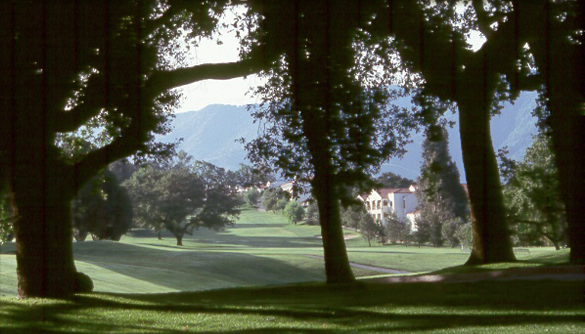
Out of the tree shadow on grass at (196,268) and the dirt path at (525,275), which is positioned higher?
the dirt path at (525,275)

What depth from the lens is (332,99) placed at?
1452 cm

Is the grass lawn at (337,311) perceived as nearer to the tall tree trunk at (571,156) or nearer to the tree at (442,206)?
the tall tree trunk at (571,156)

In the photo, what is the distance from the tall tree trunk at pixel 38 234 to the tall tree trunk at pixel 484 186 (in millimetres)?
11749

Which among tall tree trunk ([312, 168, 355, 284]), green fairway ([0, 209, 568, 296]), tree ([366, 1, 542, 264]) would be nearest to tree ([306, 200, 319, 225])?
green fairway ([0, 209, 568, 296])

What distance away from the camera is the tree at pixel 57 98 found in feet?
46.3

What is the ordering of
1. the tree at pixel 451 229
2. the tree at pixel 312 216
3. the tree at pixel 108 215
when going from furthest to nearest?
the tree at pixel 312 216 < the tree at pixel 451 229 < the tree at pixel 108 215

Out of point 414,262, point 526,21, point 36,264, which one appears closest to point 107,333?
point 36,264

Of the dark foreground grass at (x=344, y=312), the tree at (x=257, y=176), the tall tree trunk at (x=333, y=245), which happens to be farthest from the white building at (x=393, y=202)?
the dark foreground grass at (x=344, y=312)

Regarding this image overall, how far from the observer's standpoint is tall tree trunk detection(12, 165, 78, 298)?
14.8 metres

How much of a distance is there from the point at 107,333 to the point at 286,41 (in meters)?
8.39

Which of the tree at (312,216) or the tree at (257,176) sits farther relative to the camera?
the tree at (312,216)

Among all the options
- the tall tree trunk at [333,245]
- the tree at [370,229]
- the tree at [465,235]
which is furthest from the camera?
the tree at [370,229]

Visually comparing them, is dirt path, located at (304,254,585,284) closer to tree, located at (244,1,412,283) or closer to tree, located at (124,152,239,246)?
tree, located at (244,1,412,283)

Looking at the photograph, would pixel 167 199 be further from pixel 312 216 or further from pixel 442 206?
pixel 312 216
